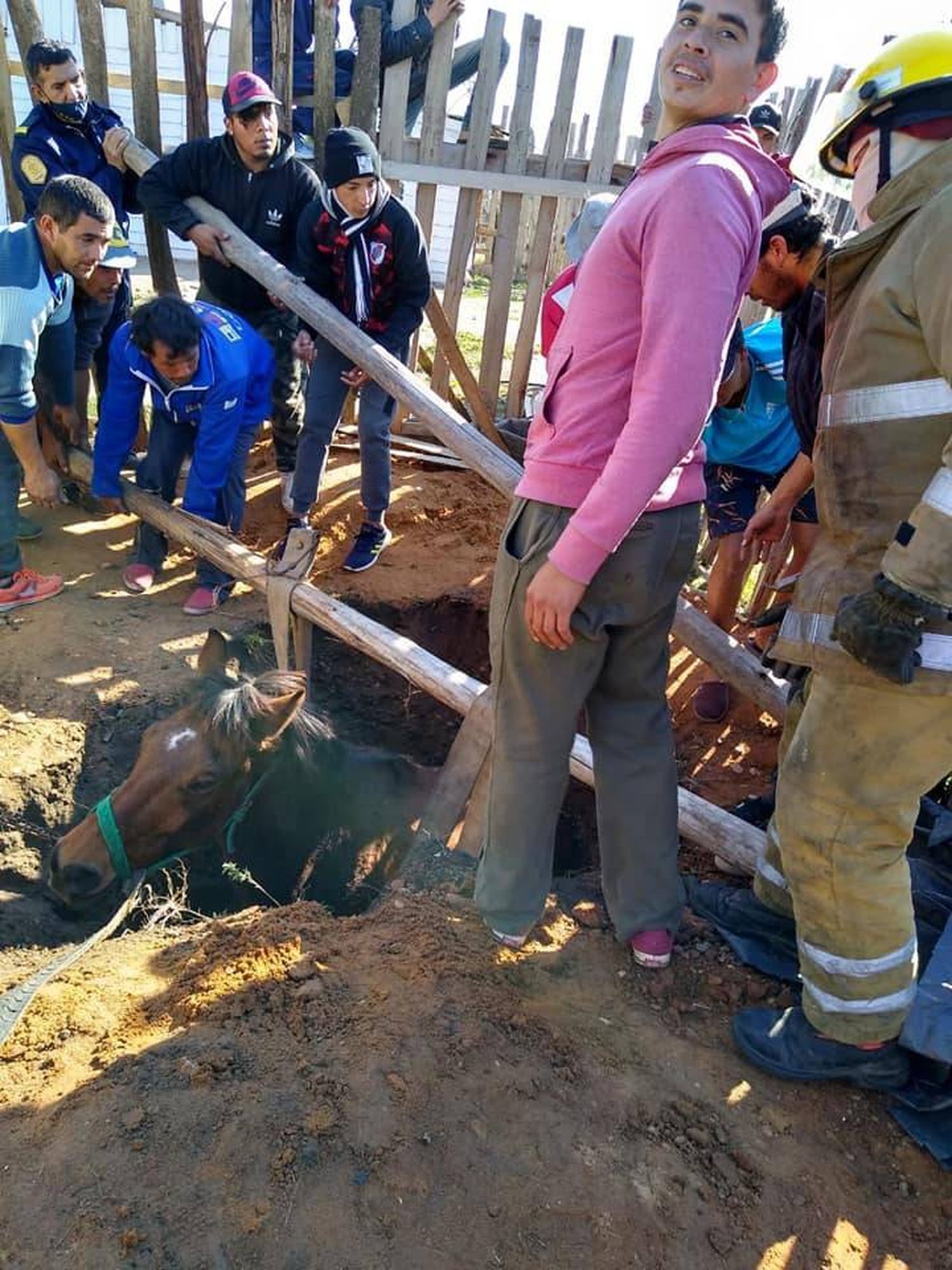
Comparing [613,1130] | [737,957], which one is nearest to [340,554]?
[737,957]

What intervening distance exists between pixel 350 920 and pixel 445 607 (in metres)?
2.67

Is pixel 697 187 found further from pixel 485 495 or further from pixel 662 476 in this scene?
pixel 485 495

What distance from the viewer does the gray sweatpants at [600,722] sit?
2.21 meters

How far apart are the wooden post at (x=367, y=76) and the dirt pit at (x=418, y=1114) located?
527 centimetres

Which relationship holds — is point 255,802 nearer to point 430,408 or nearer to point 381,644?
point 381,644

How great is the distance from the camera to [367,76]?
589 cm

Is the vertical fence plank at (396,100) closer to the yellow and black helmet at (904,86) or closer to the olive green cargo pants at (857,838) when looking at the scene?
the yellow and black helmet at (904,86)

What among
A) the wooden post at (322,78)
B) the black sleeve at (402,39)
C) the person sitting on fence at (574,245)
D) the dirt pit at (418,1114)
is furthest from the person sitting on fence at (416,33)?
the dirt pit at (418,1114)

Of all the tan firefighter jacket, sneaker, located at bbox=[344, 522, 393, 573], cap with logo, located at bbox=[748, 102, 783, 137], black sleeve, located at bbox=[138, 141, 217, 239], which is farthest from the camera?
sneaker, located at bbox=[344, 522, 393, 573]

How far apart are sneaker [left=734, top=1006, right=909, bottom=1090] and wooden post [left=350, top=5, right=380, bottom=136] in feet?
19.5

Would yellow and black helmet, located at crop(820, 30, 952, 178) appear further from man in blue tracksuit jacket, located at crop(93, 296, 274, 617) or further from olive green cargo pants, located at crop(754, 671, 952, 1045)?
man in blue tracksuit jacket, located at crop(93, 296, 274, 617)

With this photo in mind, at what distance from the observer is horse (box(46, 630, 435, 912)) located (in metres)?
3.31

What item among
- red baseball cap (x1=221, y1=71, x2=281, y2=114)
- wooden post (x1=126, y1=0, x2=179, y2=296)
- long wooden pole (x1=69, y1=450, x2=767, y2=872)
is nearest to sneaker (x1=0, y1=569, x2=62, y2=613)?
long wooden pole (x1=69, y1=450, x2=767, y2=872)

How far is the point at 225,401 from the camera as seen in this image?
15.8ft
